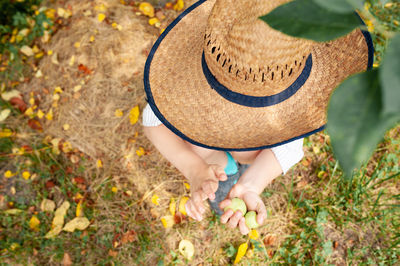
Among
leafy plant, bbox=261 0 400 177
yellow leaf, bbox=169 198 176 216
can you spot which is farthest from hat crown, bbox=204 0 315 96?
yellow leaf, bbox=169 198 176 216

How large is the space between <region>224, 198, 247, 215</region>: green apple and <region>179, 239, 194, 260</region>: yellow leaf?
2.22 feet

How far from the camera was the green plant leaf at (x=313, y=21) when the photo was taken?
0.36m

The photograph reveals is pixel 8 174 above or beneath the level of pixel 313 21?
beneath

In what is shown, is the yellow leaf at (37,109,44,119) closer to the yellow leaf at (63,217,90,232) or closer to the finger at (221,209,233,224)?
the yellow leaf at (63,217,90,232)

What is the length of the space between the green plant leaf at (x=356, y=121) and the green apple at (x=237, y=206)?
1.17 meters

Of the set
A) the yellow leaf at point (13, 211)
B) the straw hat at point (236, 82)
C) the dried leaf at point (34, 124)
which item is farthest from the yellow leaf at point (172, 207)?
the dried leaf at point (34, 124)

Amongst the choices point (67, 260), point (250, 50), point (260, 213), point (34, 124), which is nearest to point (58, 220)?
point (67, 260)

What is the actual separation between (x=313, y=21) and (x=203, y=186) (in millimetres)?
1052

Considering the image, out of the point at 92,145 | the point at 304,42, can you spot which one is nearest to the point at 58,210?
the point at 92,145

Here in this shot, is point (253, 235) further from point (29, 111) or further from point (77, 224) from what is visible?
point (29, 111)

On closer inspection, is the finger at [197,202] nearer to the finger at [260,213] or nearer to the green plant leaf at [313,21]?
the finger at [260,213]

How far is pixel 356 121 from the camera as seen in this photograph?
0.98 ft

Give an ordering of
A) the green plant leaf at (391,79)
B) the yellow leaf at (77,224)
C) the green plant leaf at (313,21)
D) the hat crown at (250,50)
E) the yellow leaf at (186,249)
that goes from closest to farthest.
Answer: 1. the green plant leaf at (391,79)
2. the green plant leaf at (313,21)
3. the hat crown at (250,50)
4. the yellow leaf at (186,249)
5. the yellow leaf at (77,224)

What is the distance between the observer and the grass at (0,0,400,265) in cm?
184
